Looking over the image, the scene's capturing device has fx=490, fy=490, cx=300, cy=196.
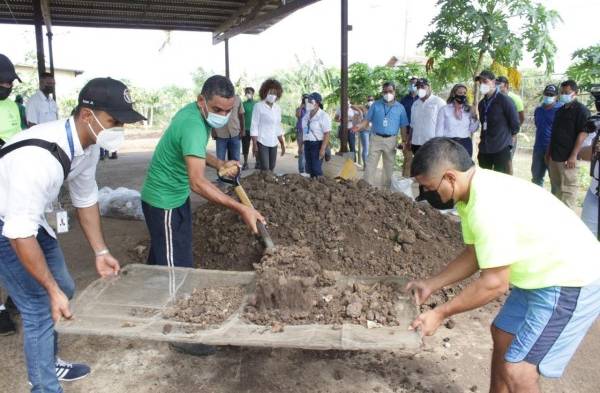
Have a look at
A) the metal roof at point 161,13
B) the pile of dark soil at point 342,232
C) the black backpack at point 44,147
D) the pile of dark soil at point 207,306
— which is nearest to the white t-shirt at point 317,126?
the metal roof at point 161,13

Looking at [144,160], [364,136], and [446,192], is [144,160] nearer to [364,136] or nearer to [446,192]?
[364,136]

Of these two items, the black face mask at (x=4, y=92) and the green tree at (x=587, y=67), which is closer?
the black face mask at (x=4, y=92)

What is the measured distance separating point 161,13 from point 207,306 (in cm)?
868

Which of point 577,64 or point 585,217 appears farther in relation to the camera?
point 577,64

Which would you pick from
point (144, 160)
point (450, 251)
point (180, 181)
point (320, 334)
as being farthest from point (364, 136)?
point (320, 334)

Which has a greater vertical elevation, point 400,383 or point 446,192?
point 446,192

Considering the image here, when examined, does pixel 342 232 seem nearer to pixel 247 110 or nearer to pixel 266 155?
pixel 266 155

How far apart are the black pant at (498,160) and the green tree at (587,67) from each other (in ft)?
7.90

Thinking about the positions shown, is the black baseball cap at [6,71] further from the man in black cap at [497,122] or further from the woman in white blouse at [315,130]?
the man in black cap at [497,122]

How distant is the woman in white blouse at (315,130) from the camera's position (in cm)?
781

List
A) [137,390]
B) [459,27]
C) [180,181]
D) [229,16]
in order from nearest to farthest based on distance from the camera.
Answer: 1. [137,390]
2. [180,181]
3. [459,27]
4. [229,16]

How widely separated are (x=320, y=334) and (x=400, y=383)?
0.89m

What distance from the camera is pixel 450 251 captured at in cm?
451

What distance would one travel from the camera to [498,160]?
6.21m
